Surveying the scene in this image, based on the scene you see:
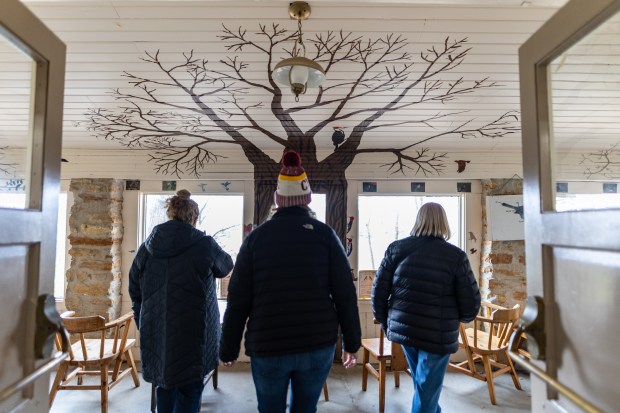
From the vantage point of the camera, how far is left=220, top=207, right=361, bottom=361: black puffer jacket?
4.55 feet

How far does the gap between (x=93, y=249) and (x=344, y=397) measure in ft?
8.64

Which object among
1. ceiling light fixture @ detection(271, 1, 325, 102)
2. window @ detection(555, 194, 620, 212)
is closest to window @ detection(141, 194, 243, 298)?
ceiling light fixture @ detection(271, 1, 325, 102)

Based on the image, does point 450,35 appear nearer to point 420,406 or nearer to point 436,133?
point 436,133

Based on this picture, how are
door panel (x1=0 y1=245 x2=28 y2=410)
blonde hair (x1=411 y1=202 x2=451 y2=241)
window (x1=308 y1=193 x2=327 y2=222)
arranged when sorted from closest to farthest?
door panel (x1=0 y1=245 x2=28 y2=410)
blonde hair (x1=411 y1=202 x2=451 y2=241)
window (x1=308 y1=193 x2=327 y2=222)

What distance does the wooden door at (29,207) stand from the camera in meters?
0.89

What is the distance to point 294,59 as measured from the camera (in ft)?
5.65

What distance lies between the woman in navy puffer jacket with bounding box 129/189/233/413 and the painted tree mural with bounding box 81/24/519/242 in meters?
0.93

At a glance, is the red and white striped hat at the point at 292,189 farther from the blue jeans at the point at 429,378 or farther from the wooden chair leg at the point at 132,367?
the wooden chair leg at the point at 132,367

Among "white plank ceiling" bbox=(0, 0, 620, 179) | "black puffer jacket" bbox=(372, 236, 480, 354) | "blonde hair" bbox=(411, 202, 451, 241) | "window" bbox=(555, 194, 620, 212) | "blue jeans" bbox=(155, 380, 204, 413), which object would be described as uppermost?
"white plank ceiling" bbox=(0, 0, 620, 179)

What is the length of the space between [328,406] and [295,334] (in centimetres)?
169

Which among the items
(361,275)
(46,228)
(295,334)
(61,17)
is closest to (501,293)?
(361,275)

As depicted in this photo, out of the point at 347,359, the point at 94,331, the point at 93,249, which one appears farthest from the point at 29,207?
the point at 93,249

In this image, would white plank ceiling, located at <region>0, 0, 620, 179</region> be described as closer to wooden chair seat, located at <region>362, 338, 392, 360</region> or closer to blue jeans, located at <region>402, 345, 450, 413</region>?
blue jeans, located at <region>402, 345, 450, 413</region>

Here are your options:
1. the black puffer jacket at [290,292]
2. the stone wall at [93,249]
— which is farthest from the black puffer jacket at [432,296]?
the stone wall at [93,249]
